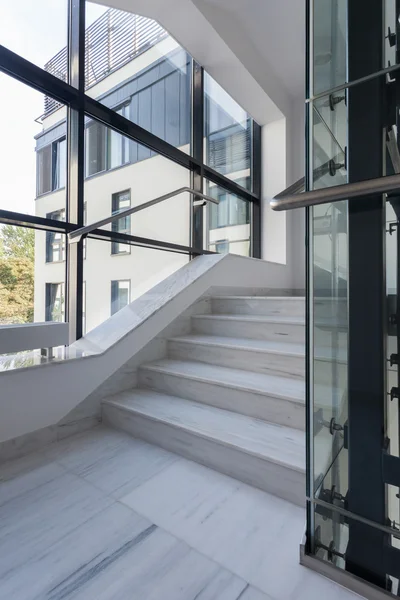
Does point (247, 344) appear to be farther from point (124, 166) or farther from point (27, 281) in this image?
point (124, 166)

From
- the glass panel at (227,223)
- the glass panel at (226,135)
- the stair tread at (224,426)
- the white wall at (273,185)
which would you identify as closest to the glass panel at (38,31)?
the glass panel at (226,135)

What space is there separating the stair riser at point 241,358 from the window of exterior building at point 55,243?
0.90 metres

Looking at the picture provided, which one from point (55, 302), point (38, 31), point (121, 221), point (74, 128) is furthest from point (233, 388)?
point (38, 31)

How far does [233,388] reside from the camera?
161 cm

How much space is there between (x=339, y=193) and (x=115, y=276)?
1.86 meters

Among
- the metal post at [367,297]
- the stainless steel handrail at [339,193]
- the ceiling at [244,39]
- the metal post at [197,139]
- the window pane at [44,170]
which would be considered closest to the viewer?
the stainless steel handrail at [339,193]

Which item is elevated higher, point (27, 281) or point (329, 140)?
point (329, 140)

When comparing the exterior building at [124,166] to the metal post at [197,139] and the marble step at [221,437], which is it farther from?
the marble step at [221,437]

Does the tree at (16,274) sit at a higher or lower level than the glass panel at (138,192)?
lower

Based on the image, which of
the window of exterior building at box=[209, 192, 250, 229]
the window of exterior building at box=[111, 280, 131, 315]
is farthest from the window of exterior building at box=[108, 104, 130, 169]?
the window of exterior building at box=[209, 192, 250, 229]

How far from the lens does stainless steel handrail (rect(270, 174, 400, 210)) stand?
0.70 m

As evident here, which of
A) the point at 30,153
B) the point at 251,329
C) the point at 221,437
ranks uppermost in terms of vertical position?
the point at 30,153

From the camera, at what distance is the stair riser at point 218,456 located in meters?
1.17

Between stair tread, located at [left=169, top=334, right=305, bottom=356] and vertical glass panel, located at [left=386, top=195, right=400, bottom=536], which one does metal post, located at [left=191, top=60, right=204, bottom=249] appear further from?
vertical glass panel, located at [left=386, top=195, right=400, bottom=536]
